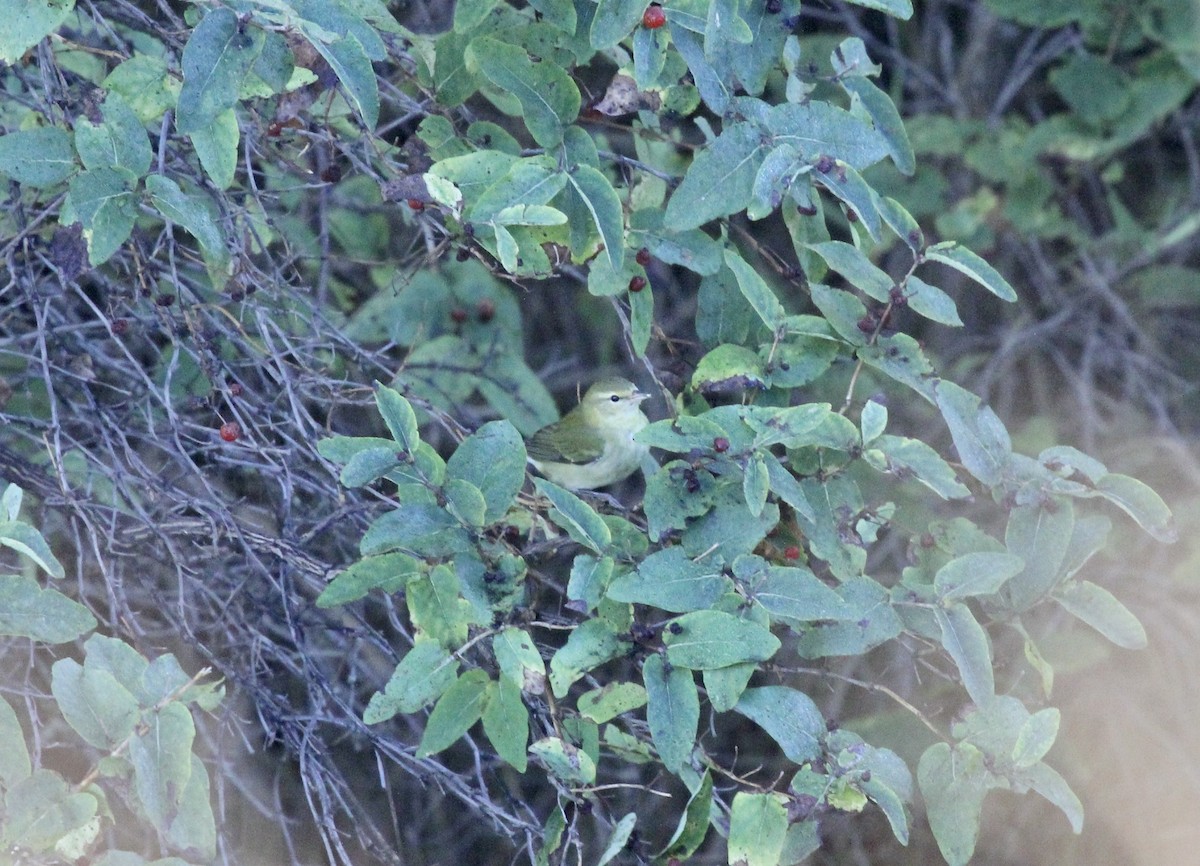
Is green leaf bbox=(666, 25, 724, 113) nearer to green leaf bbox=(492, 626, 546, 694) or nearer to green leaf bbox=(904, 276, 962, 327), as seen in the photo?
green leaf bbox=(904, 276, 962, 327)

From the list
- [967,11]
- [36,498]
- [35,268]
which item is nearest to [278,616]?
[36,498]

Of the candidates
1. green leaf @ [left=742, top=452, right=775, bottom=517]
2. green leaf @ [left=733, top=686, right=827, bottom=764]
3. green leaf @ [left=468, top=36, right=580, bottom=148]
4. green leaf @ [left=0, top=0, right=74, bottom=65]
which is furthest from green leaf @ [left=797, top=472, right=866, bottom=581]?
green leaf @ [left=0, top=0, right=74, bottom=65]

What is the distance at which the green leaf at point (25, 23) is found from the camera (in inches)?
81.6

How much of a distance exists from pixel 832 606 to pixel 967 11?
426 cm

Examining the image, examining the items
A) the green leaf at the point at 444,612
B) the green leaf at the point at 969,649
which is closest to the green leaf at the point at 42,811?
the green leaf at the point at 444,612

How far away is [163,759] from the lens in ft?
6.58

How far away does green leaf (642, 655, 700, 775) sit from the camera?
83.3 inches

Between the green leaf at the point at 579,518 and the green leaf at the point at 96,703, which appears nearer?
the green leaf at the point at 96,703

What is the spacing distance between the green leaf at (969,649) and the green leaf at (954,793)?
12cm

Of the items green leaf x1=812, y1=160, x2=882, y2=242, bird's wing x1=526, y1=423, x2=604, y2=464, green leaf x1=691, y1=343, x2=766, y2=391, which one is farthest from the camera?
bird's wing x1=526, y1=423, x2=604, y2=464

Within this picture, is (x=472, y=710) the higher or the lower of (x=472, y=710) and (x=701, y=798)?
the higher

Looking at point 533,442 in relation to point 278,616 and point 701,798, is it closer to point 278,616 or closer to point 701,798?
point 278,616

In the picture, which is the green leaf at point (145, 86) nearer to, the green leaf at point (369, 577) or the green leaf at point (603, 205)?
the green leaf at point (603, 205)

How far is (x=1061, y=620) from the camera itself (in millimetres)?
4348
